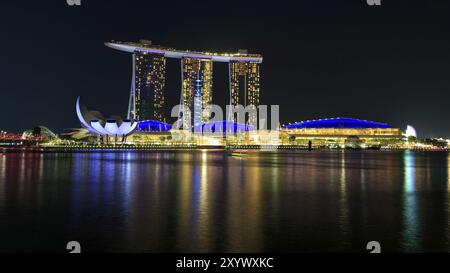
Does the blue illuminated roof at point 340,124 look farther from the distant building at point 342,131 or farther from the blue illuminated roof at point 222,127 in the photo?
the blue illuminated roof at point 222,127

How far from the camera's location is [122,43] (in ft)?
361

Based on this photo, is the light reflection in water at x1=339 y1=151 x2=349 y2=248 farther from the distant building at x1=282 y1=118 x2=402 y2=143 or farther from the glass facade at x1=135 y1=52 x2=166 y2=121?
the glass facade at x1=135 y1=52 x2=166 y2=121


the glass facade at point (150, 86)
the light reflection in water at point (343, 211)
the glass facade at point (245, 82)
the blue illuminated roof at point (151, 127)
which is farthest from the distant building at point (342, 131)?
the light reflection in water at point (343, 211)

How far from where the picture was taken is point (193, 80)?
130625mm

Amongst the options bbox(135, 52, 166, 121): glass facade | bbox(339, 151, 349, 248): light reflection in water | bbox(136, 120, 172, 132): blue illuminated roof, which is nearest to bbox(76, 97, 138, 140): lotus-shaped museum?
bbox(136, 120, 172, 132): blue illuminated roof

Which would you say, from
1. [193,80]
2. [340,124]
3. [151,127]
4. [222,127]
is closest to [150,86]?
[193,80]

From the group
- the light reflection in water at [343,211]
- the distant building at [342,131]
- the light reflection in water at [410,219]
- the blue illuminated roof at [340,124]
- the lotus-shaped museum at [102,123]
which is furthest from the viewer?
the blue illuminated roof at [340,124]

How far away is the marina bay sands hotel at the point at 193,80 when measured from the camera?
415 ft

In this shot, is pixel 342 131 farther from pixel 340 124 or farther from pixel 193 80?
pixel 193 80

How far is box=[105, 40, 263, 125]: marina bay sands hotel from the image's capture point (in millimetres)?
126438

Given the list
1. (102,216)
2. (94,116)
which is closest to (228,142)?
(94,116)
